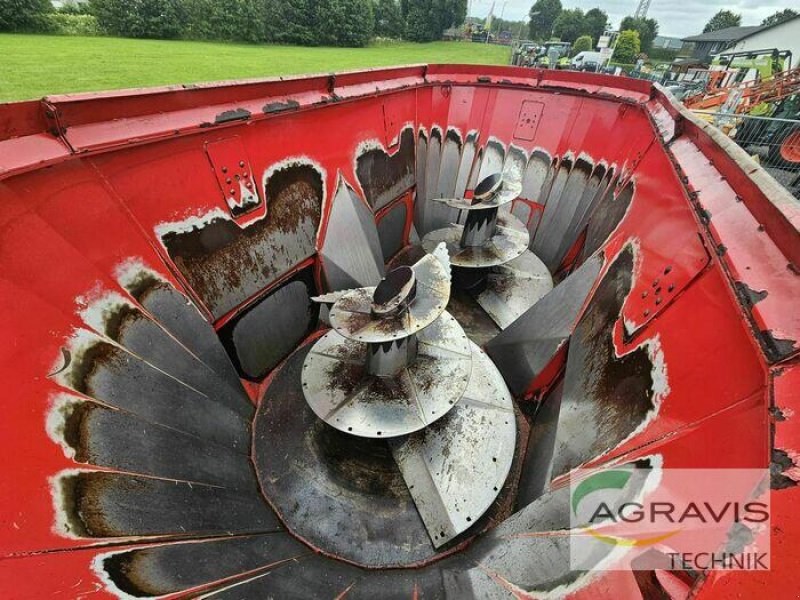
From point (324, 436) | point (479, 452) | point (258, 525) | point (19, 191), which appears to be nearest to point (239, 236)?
point (19, 191)

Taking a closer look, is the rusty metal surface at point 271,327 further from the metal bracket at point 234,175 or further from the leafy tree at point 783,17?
the leafy tree at point 783,17

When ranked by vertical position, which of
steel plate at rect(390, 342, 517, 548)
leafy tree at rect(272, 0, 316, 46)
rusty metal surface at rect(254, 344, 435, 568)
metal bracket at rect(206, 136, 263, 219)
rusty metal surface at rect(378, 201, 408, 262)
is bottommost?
rusty metal surface at rect(254, 344, 435, 568)

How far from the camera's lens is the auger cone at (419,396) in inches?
84.0

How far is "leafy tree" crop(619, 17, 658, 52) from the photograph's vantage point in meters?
44.8

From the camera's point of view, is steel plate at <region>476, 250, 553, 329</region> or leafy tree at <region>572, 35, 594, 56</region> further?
leafy tree at <region>572, 35, 594, 56</region>

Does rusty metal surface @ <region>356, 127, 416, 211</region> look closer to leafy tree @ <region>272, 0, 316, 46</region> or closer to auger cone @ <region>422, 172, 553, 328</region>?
auger cone @ <region>422, 172, 553, 328</region>

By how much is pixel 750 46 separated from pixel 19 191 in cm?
4144

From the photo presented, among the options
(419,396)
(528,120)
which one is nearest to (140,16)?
(528,120)

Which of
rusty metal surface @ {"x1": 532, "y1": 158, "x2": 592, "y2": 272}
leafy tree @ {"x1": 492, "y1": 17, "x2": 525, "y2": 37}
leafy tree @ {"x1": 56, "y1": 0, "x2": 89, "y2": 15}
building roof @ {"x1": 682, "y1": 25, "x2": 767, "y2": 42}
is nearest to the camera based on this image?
rusty metal surface @ {"x1": 532, "y1": 158, "x2": 592, "y2": 272}

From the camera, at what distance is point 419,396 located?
2.38m

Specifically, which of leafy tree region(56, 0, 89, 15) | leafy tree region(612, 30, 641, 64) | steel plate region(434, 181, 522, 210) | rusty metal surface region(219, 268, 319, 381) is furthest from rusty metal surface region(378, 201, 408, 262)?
leafy tree region(612, 30, 641, 64)

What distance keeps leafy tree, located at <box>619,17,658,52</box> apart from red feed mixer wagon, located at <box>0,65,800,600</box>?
6033cm

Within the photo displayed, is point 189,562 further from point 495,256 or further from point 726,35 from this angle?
point 726,35

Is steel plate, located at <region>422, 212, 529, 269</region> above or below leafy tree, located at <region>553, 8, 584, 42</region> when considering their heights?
below
